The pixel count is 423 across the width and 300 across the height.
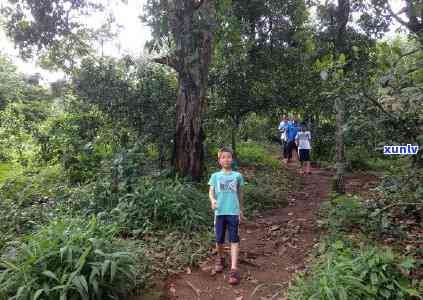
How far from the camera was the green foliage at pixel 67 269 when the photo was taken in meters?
3.60

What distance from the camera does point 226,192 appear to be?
461 centimetres

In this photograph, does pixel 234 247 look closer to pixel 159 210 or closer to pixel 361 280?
pixel 361 280

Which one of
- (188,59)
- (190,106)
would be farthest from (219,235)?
(190,106)

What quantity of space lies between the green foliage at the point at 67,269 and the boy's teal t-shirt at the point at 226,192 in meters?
1.22

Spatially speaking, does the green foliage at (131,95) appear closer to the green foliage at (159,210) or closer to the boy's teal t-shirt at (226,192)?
the green foliage at (159,210)

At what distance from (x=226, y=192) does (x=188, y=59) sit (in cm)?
319

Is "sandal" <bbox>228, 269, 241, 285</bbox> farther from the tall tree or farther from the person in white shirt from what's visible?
the person in white shirt

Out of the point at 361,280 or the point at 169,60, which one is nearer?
the point at 361,280

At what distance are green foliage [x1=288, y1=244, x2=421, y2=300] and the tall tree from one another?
4200 mm

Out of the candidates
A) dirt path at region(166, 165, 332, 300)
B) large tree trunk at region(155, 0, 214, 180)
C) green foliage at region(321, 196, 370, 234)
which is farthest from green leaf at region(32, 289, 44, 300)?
large tree trunk at region(155, 0, 214, 180)

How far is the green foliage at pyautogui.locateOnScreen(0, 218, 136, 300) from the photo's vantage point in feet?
11.8

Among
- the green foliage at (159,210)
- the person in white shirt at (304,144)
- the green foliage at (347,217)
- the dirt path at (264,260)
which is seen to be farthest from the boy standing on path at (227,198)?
the person in white shirt at (304,144)

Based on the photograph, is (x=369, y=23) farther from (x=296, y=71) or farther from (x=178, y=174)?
(x=178, y=174)

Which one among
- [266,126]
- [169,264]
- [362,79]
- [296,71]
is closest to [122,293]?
[169,264]
